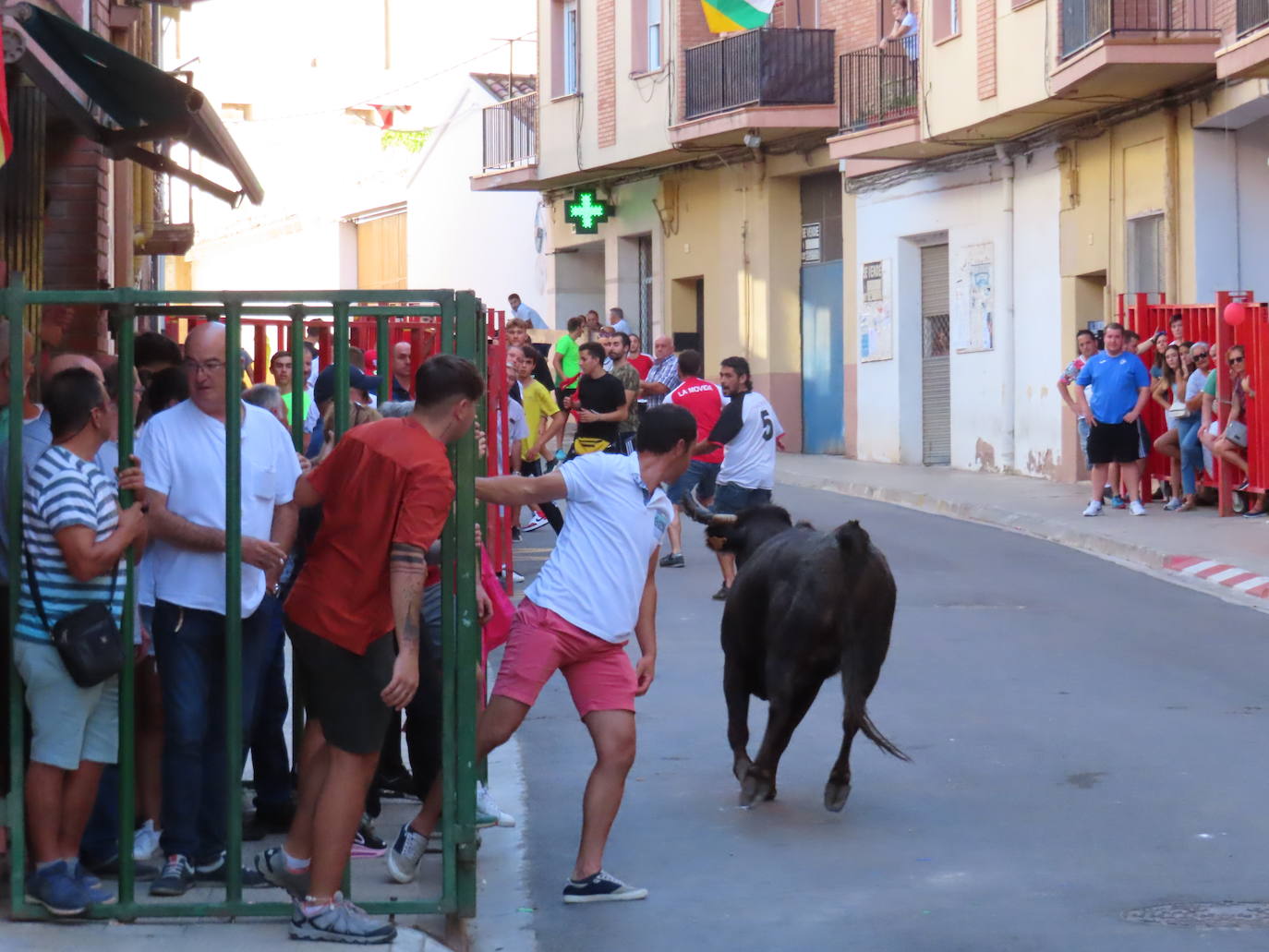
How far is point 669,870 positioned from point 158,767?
68.8 inches

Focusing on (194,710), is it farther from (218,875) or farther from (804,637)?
(804,637)

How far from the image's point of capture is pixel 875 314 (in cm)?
2894

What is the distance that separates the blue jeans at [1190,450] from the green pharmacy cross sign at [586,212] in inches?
675

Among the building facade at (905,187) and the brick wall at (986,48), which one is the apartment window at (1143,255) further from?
the brick wall at (986,48)

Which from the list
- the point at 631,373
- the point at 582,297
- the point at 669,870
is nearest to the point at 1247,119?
the point at 631,373

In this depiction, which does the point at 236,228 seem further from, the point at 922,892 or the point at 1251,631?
the point at 922,892

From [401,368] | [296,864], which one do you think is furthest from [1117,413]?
[296,864]

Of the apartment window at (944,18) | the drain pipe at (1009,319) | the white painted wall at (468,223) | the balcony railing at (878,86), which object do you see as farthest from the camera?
the white painted wall at (468,223)

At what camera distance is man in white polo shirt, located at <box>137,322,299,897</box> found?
19.2 ft

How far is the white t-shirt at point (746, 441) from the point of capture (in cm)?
1383

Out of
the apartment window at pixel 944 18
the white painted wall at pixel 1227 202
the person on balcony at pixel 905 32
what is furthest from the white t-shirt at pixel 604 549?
the person on balcony at pixel 905 32

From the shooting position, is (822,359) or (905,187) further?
(822,359)

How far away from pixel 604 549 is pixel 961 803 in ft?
7.09

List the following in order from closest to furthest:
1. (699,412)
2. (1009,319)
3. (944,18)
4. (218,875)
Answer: (218,875) → (699,412) → (1009,319) → (944,18)
